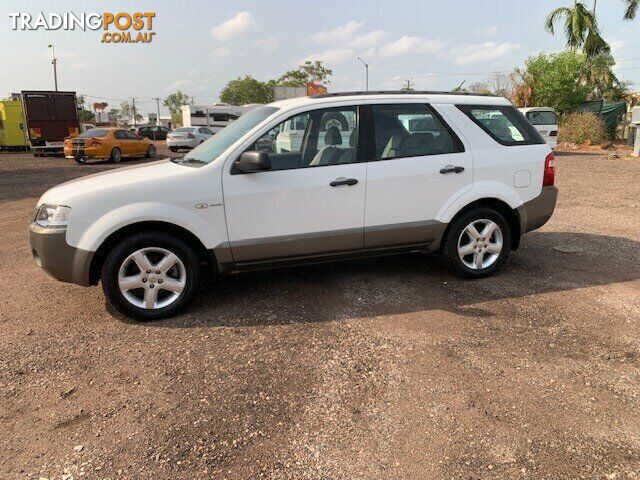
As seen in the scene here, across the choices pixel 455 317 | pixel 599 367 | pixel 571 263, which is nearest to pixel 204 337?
pixel 455 317

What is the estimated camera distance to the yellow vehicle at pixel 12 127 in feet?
79.7

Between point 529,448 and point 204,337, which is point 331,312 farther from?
point 529,448

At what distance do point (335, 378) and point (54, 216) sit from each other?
8.34ft

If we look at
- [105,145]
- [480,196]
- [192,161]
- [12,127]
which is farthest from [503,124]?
[12,127]

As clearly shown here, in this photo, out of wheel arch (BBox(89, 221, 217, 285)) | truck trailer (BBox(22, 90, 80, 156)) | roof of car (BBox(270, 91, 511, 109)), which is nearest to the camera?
wheel arch (BBox(89, 221, 217, 285))

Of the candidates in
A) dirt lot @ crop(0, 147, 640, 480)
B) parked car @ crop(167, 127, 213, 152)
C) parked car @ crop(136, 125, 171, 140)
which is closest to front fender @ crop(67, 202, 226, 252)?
dirt lot @ crop(0, 147, 640, 480)

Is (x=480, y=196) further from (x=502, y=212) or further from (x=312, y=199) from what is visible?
(x=312, y=199)

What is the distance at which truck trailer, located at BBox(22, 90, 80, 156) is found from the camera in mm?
21094

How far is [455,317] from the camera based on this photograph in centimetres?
422

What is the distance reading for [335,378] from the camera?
130 inches

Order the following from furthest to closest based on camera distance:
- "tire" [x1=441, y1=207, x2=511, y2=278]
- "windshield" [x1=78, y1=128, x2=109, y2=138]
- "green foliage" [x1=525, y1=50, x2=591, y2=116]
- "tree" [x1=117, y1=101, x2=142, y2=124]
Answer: "tree" [x1=117, y1=101, x2=142, y2=124], "green foliage" [x1=525, y1=50, x2=591, y2=116], "windshield" [x1=78, y1=128, x2=109, y2=138], "tire" [x1=441, y1=207, x2=511, y2=278]

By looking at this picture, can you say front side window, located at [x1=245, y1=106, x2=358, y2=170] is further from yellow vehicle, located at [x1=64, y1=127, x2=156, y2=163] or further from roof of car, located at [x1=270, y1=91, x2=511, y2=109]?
yellow vehicle, located at [x1=64, y1=127, x2=156, y2=163]

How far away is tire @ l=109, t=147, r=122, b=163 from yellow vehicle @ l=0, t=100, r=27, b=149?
7.76 meters

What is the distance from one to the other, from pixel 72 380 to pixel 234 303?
1565mm
